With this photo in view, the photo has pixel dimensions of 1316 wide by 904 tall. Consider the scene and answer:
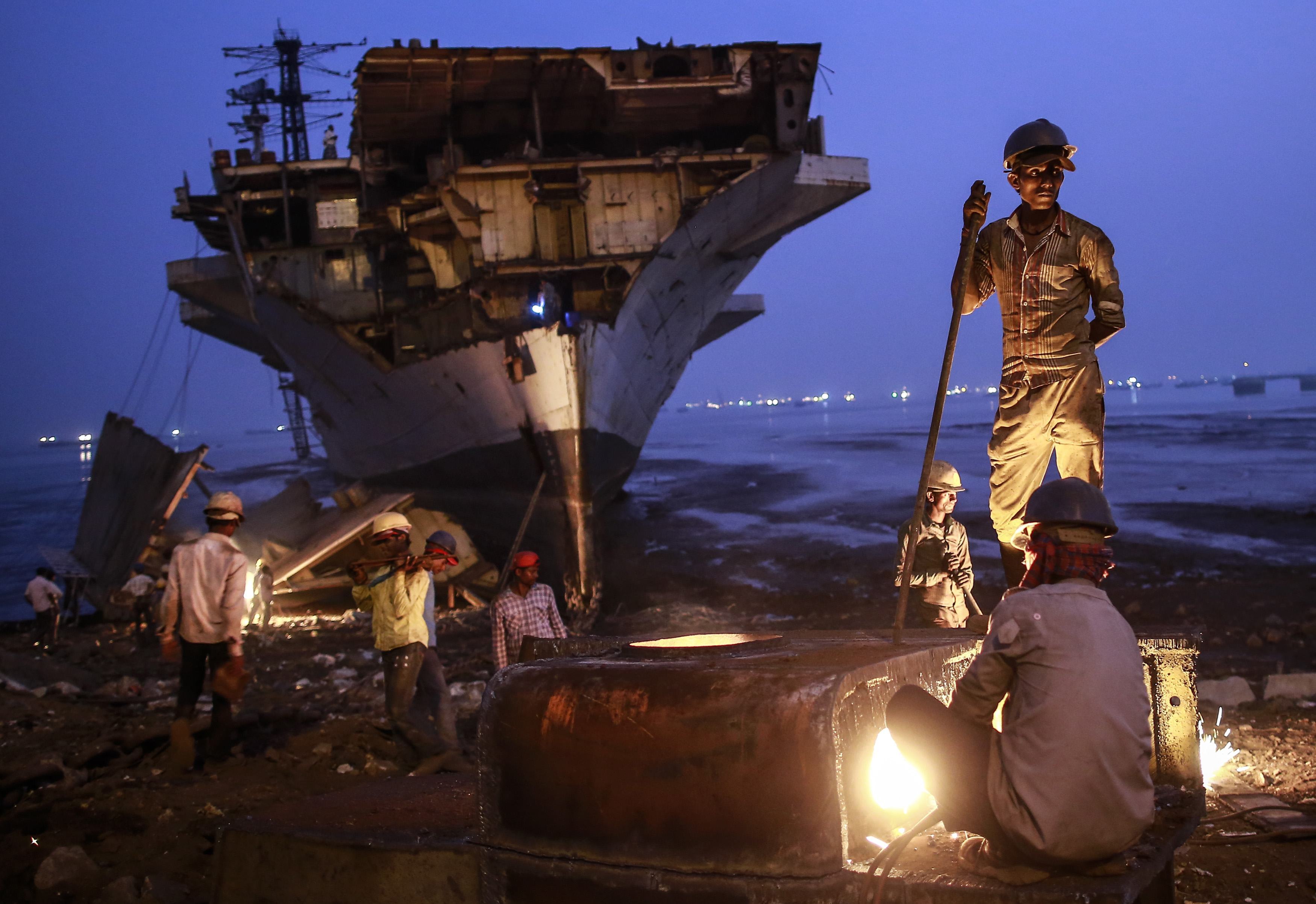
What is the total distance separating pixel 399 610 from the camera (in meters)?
4.76

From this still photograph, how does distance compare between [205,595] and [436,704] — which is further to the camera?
[436,704]

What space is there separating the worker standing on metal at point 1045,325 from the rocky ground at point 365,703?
1.08m

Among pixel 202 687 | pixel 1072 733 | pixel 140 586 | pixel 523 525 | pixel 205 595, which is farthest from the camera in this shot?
pixel 523 525

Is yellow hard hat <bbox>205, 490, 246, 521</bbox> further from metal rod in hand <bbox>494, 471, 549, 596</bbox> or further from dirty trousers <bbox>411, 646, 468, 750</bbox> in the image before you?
metal rod in hand <bbox>494, 471, 549, 596</bbox>

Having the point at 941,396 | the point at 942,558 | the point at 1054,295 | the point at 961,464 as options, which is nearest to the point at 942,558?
the point at 942,558

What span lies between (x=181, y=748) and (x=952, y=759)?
4381 mm

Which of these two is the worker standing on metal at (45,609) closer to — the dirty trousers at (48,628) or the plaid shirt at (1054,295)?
the dirty trousers at (48,628)

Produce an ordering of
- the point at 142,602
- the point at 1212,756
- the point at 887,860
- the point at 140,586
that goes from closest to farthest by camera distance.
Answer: the point at 887,860
the point at 1212,756
the point at 142,602
the point at 140,586

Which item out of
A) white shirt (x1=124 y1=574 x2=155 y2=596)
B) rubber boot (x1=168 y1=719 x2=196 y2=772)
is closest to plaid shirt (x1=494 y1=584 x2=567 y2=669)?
rubber boot (x1=168 y1=719 x2=196 y2=772)

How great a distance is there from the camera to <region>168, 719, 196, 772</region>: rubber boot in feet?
15.9

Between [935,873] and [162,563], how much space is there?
41.3ft

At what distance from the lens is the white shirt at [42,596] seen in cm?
1003

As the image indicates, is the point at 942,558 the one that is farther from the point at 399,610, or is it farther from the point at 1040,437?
the point at 399,610

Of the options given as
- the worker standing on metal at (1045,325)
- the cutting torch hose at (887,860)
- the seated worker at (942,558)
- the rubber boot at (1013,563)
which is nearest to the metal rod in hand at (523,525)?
the seated worker at (942,558)
